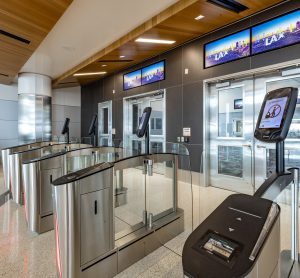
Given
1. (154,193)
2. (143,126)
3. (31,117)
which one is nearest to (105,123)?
(31,117)

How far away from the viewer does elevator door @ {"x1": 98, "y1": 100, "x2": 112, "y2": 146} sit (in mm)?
7199

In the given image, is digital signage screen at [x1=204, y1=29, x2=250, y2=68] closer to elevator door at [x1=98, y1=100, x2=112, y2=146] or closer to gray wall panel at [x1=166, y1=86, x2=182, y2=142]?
gray wall panel at [x1=166, y1=86, x2=182, y2=142]

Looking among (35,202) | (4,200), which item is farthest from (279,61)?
(4,200)

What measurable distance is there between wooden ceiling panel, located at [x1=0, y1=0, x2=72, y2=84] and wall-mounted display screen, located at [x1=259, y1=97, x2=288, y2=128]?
298 cm

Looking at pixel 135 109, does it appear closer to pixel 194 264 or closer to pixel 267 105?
pixel 267 105

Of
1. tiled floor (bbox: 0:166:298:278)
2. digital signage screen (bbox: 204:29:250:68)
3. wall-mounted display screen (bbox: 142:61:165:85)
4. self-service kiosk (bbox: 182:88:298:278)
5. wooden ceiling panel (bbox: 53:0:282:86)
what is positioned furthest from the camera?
wall-mounted display screen (bbox: 142:61:165:85)

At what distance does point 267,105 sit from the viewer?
131 cm

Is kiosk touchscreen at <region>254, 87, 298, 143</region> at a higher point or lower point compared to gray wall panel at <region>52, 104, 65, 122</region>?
lower

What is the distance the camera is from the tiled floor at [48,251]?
1734 mm

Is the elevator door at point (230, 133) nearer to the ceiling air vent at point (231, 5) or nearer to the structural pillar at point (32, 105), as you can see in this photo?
the ceiling air vent at point (231, 5)

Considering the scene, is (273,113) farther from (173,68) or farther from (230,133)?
(173,68)

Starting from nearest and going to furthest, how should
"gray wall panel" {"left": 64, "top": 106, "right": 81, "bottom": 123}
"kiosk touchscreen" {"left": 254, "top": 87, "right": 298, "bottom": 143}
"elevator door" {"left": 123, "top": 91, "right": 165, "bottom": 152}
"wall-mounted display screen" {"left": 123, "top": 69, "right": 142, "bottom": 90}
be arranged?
"kiosk touchscreen" {"left": 254, "top": 87, "right": 298, "bottom": 143} < "elevator door" {"left": 123, "top": 91, "right": 165, "bottom": 152} < "wall-mounted display screen" {"left": 123, "top": 69, "right": 142, "bottom": 90} < "gray wall panel" {"left": 64, "top": 106, "right": 81, "bottom": 123}

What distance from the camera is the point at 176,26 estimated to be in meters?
3.74

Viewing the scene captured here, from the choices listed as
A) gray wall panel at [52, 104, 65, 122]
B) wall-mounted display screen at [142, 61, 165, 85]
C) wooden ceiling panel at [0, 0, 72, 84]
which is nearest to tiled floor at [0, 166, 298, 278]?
wooden ceiling panel at [0, 0, 72, 84]
